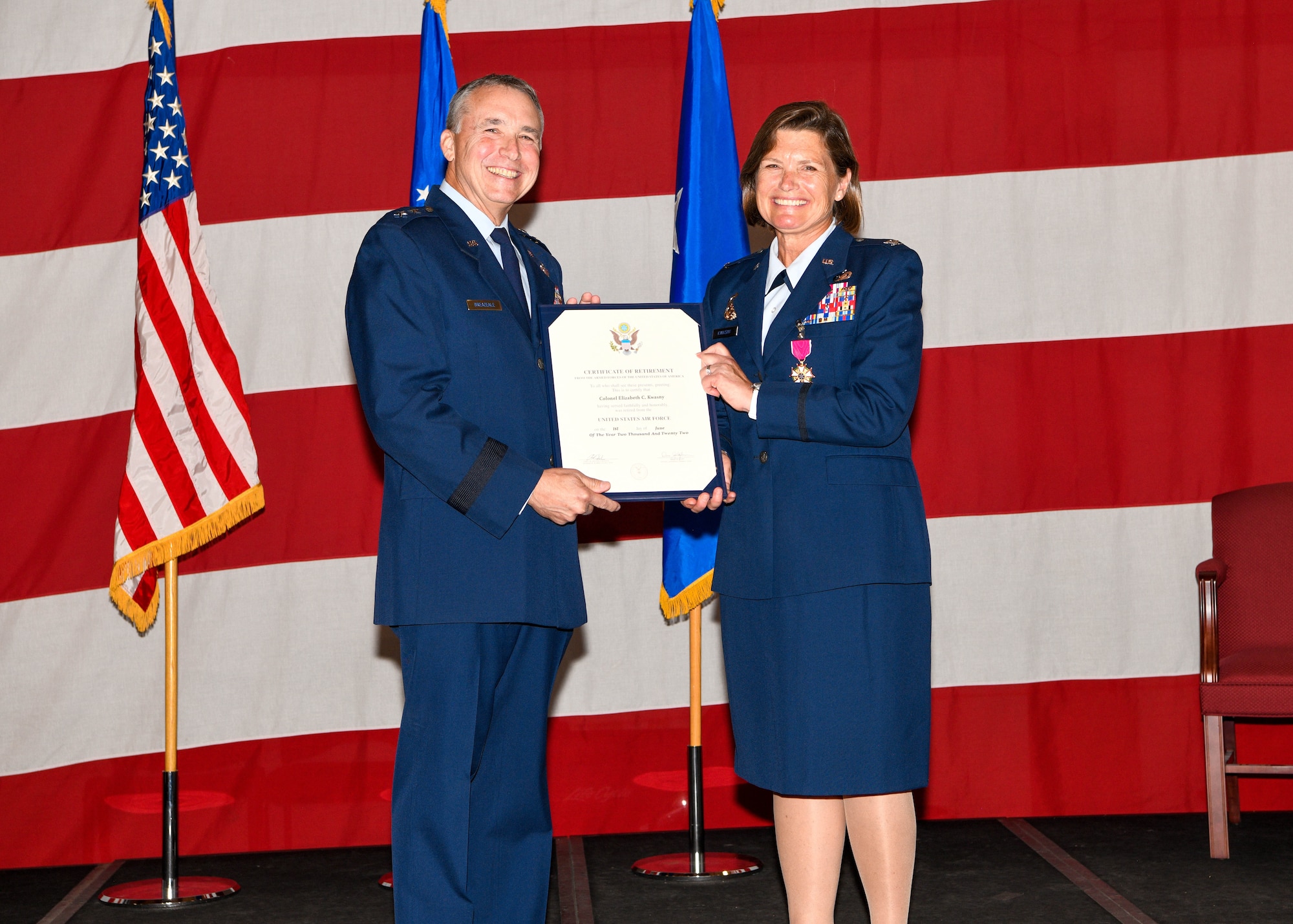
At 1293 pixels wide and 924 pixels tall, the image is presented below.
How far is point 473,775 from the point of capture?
6.77 feet

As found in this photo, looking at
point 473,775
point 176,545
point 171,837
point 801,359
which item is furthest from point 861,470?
point 171,837

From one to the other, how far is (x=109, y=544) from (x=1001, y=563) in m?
2.50

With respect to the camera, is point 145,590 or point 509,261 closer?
point 509,261

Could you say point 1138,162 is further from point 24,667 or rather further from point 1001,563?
point 24,667

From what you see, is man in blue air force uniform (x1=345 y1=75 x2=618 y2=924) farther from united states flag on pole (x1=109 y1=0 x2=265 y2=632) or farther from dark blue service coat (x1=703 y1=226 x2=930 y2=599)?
united states flag on pole (x1=109 y1=0 x2=265 y2=632)

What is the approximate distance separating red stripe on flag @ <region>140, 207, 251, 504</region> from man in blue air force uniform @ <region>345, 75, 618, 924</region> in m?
1.26

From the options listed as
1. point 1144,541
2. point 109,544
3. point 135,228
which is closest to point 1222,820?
point 1144,541

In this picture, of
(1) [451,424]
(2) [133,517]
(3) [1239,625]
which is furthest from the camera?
(3) [1239,625]

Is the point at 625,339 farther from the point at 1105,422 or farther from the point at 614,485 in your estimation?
the point at 1105,422

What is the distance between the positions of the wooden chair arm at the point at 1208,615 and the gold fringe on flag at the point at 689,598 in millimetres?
1271

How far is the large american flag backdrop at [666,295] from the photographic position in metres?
3.46

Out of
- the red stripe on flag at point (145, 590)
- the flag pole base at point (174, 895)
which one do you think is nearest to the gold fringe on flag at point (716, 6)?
the red stripe on flag at point (145, 590)

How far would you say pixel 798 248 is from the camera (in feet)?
7.07

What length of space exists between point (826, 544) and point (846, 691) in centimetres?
24
